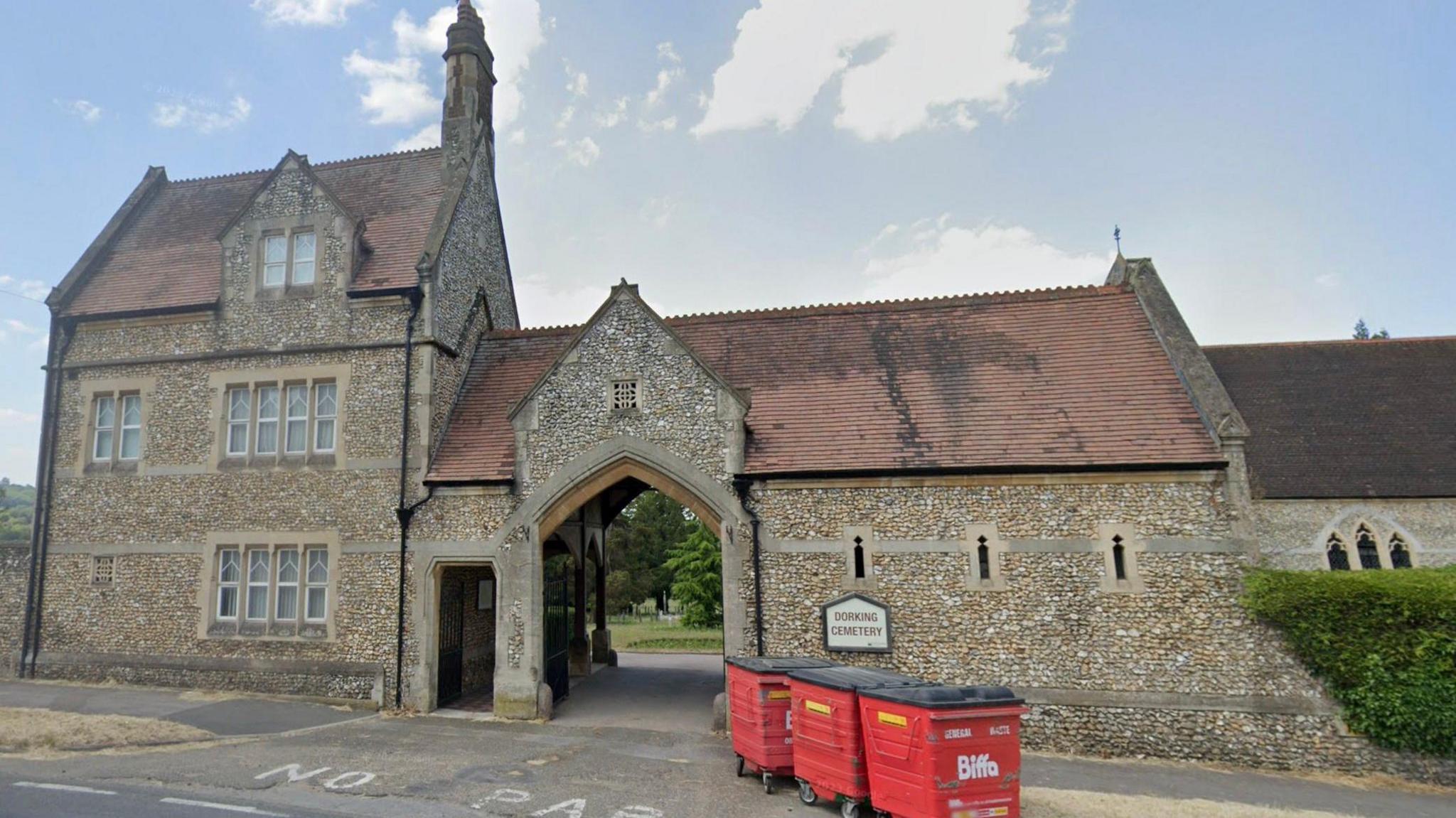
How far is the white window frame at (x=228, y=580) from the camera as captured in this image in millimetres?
14961

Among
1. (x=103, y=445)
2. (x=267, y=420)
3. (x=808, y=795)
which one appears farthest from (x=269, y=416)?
(x=808, y=795)

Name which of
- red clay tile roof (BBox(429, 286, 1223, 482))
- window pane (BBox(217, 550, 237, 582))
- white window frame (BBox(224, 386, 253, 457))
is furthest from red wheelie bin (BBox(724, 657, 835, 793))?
white window frame (BBox(224, 386, 253, 457))

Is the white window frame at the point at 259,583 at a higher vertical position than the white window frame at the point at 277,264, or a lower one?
lower

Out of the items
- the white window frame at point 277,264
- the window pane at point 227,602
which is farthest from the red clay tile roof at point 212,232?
the window pane at point 227,602

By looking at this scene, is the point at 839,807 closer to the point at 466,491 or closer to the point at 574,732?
the point at 574,732

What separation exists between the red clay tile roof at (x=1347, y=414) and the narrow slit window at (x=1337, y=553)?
1170mm

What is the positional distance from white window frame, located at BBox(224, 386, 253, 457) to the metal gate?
5.60 metres

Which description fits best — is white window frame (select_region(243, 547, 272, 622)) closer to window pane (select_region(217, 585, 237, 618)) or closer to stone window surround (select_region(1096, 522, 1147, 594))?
window pane (select_region(217, 585, 237, 618))

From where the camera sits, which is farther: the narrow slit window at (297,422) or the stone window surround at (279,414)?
the narrow slit window at (297,422)

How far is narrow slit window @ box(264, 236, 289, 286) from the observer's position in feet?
A: 52.6

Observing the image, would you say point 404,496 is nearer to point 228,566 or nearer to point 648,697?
point 228,566

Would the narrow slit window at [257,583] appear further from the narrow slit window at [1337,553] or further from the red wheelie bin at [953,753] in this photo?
the narrow slit window at [1337,553]

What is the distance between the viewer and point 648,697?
1568cm

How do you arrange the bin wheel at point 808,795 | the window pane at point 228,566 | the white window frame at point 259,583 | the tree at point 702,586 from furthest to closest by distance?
the tree at point 702,586, the window pane at point 228,566, the white window frame at point 259,583, the bin wheel at point 808,795
